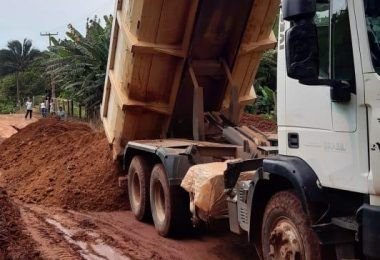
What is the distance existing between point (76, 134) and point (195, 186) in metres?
8.03

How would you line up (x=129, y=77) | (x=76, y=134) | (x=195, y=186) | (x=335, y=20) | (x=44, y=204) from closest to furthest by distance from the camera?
(x=335, y=20)
(x=195, y=186)
(x=129, y=77)
(x=44, y=204)
(x=76, y=134)

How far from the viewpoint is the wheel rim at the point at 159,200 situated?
25.6 feet

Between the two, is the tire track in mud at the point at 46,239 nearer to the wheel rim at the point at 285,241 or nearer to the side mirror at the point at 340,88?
the wheel rim at the point at 285,241

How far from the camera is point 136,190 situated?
894 cm

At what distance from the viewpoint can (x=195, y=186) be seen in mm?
6293

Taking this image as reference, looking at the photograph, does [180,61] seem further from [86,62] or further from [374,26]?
[86,62]

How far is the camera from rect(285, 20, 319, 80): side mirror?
3.53 metres

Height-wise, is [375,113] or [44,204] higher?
[375,113]

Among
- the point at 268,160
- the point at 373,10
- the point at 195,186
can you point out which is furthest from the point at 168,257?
the point at 373,10

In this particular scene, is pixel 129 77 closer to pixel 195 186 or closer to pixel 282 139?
pixel 195 186

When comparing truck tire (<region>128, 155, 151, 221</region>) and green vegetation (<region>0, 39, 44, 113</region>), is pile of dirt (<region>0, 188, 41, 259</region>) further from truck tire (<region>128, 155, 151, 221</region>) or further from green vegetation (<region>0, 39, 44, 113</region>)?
green vegetation (<region>0, 39, 44, 113</region>)

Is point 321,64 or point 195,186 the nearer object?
point 321,64

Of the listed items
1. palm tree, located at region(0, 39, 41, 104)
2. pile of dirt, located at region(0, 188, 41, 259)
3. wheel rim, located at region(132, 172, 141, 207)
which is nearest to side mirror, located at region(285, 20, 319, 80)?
pile of dirt, located at region(0, 188, 41, 259)

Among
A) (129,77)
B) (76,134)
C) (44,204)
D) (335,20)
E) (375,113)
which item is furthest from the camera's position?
(76,134)
